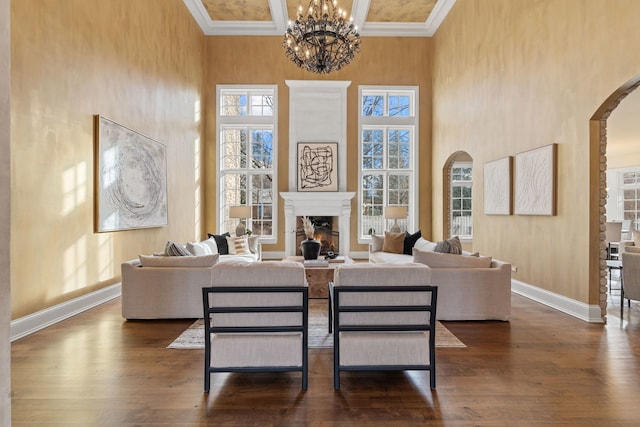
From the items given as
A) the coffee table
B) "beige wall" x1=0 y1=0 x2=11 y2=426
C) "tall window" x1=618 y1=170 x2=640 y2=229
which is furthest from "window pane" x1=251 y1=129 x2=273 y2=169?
"tall window" x1=618 y1=170 x2=640 y2=229

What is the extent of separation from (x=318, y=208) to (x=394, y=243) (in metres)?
2.26

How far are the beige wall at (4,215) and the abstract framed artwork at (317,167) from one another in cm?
738

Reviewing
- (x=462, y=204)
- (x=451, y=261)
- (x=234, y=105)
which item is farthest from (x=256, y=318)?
(x=462, y=204)

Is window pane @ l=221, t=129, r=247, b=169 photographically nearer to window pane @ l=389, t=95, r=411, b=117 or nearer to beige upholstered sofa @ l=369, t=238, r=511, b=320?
window pane @ l=389, t=95, r=411, b=117

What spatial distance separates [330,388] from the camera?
2480 mm

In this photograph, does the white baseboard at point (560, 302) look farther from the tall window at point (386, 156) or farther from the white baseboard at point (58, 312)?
the white baseboard at point (58, 312)

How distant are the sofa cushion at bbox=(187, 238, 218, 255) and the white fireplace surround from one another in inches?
89.0

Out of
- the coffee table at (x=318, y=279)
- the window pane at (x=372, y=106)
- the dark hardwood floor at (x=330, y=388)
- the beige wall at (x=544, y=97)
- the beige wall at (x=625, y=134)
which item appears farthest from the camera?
the window pane at (x=372, y=106)

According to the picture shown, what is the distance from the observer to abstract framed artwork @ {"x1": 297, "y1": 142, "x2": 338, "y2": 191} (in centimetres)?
864

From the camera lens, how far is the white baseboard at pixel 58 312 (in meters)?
3.43

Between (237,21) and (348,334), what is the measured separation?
8.08 m

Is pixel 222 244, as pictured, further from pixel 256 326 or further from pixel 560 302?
pixel 560 302

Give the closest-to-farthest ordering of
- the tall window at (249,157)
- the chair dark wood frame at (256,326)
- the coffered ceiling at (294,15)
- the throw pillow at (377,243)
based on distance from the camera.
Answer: the chair dark wood frame at (256,326) → the throw pillow at (377,243) → the coffered ceiling at (294,15) → the tall window at (249,157)

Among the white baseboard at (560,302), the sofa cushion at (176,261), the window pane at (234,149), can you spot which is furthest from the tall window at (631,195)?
the sofa cushion at (176,261)
